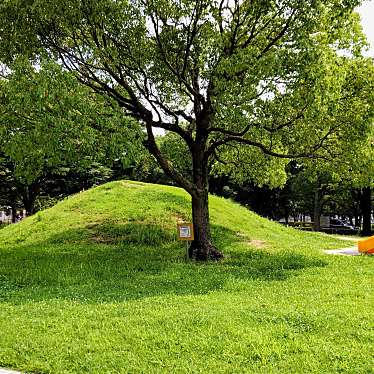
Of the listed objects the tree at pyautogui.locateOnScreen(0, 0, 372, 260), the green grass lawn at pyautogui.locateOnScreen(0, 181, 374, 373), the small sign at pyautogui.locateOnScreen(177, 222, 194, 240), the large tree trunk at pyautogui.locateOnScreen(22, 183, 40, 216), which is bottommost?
the green grass lawn at pyautogui.locateOnScreen(0, 181, 374, 373)

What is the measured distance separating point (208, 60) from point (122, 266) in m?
5.51

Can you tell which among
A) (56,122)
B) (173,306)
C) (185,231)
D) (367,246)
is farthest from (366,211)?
(173,306)

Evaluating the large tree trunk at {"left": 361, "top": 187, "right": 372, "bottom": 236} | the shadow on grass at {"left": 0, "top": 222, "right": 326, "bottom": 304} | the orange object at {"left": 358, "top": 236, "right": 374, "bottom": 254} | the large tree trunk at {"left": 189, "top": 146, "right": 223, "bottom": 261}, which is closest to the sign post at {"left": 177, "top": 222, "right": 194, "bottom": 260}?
the shadow on grass at {"left": 0, "top": 222, "right": 326, "bottom": 304}

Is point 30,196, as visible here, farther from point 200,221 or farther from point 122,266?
point 122,266

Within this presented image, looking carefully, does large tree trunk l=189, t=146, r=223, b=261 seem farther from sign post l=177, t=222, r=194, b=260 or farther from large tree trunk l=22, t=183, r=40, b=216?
large tree trunk l=22, t=183, r=40, b=216

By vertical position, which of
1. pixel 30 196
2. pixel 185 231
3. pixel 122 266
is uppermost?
pixel 30 196

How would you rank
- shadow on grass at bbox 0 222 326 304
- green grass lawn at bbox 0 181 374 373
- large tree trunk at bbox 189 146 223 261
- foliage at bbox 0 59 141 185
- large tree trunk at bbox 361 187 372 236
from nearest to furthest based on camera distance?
green grass lawn at bbox 0 181 374 373 < shadow on grass at bbox 0 222 326 304 < foliage at bbox 0 59 141 185 < large tree trunk at bbox 189 146 223 261 < large tree trunk at bbox 361 187 372 236

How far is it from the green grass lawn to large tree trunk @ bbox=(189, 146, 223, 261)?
53cm

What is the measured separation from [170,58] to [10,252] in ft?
23.2

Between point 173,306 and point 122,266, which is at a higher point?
point 122,266

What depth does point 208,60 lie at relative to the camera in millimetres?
11766

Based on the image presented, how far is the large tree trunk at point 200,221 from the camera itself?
491 inches

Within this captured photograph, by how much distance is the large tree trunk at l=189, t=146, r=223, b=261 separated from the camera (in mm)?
12469

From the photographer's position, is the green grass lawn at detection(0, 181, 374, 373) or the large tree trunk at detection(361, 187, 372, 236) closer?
the green grass lawn at detection(0, 181, 374, 373)
